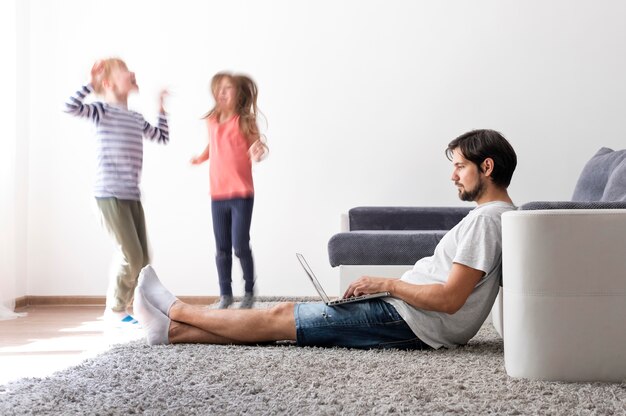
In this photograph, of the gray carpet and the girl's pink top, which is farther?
the girl's pink top

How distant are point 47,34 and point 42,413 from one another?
11.7ft

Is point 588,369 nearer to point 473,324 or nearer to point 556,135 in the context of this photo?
point 473,324

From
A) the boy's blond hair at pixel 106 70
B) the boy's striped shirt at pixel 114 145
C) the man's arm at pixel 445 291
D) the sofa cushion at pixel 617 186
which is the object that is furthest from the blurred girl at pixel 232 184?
the sofa cushion at pixel 617 186

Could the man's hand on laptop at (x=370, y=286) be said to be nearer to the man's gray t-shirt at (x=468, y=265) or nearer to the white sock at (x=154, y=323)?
the man's gray t-shirt at (x=468, y=265)

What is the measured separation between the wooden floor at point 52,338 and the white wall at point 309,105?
60 cm

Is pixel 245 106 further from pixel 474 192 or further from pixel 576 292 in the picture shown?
pixel 576 292

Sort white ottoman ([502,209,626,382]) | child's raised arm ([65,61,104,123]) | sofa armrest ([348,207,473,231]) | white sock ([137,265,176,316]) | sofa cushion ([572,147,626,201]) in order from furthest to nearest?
sofa armrest ([348,207,473,231]), child's raised arm ([65,61,104,123]), sofa cushion ([572,147,626,201]), white sock ([137,265,176,316]), white ottoman ([502,209,626,382])

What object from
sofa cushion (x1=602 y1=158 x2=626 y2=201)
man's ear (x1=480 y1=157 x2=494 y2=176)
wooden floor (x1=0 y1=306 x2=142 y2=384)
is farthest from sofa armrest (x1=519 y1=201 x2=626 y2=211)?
wooden floor (x1=0 y1=306 x2=142 y2=384)

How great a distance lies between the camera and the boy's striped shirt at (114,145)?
354cm

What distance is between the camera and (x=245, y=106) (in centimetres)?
377

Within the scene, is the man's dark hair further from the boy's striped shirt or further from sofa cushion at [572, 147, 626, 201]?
the boy's striped shirt

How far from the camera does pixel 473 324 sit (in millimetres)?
2311

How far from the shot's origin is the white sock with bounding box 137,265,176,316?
2402mm

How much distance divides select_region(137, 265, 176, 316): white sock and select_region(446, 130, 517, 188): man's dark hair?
3.49ft
